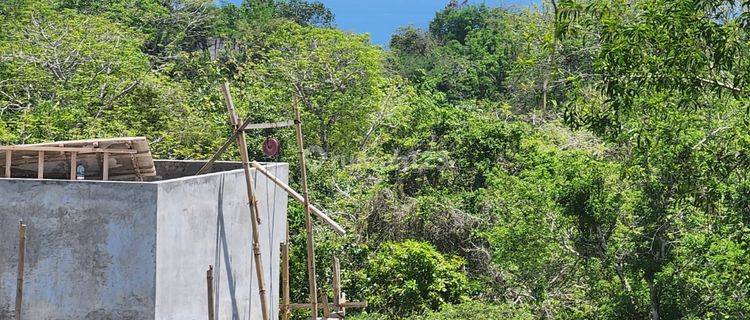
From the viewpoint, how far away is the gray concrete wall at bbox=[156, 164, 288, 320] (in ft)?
20.5

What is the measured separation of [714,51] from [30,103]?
535 inches

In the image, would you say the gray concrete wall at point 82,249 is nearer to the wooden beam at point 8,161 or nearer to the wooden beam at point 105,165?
the wooden beam at point 8,161

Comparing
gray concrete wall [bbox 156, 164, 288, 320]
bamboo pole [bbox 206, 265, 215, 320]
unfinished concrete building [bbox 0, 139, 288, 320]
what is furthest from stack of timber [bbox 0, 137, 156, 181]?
bamboo pole [bbox 206, 265, 215, 320]

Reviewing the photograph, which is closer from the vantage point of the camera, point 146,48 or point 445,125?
point 445,125

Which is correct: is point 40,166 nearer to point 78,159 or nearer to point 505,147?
point 78,159

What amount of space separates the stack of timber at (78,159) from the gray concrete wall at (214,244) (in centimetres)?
67

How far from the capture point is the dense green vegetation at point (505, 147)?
6559mm

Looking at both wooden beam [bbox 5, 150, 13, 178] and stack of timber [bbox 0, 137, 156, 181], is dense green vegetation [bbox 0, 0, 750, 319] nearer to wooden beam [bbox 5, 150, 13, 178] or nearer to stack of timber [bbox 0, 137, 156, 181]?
stack of timber [bbox 0, 137, 156, 181]

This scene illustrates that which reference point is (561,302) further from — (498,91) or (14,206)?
(498,91)

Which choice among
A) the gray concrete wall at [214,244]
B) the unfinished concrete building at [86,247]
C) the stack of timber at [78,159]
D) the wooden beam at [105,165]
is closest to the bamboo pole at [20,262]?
the unfinished concrete building at [86,247]

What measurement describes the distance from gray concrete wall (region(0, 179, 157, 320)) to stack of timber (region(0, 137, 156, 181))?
0.82m

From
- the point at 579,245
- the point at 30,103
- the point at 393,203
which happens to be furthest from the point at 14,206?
the point at 30,103

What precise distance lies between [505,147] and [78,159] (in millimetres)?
10026

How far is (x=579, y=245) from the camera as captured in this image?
12812mm
